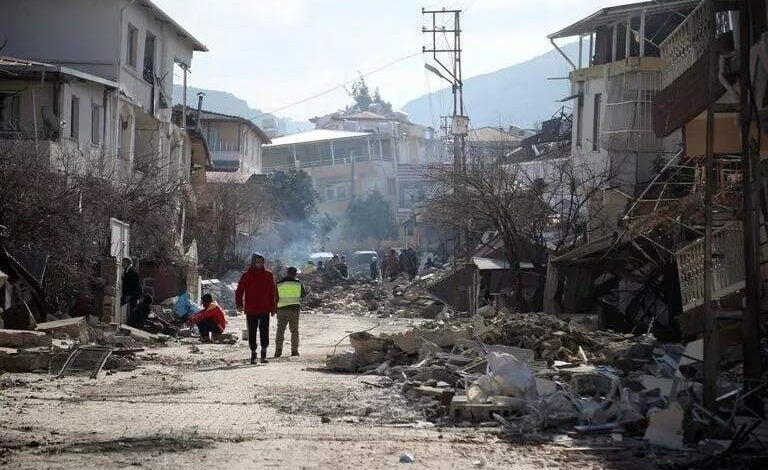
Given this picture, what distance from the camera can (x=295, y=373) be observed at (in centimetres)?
1580

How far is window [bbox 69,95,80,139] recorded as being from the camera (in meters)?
30.6

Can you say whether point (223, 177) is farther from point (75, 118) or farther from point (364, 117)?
point (364, 117)

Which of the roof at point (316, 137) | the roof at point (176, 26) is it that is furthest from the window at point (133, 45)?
the roof at point (316, 137)

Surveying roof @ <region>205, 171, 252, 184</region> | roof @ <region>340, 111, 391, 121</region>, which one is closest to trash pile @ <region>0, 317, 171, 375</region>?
roof @ <region>205, 171, 252, 184</region>

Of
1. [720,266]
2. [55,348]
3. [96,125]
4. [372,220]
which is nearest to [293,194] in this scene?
[372,220]

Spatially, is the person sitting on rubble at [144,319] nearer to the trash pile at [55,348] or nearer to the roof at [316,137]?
the trash pile at [55,348]

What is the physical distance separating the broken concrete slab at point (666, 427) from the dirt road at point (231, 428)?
798 millimetres

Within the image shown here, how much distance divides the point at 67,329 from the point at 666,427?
11.6 metres

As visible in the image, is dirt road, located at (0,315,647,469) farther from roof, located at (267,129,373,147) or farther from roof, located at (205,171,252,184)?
roof, located at (267,129,373,147)

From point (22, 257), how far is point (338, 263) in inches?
1354

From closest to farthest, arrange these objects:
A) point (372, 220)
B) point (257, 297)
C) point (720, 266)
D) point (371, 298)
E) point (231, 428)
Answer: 1. point (231, 428)
2. point (720, 266)
3. point (257, 297)
4. point (371, 298)
5. point (372, 220)

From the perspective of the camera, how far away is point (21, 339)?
1552 cm

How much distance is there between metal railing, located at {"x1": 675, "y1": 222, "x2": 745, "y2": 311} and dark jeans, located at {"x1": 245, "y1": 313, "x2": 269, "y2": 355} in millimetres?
6541

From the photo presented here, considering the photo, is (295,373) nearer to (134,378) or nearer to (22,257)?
(134,378)
